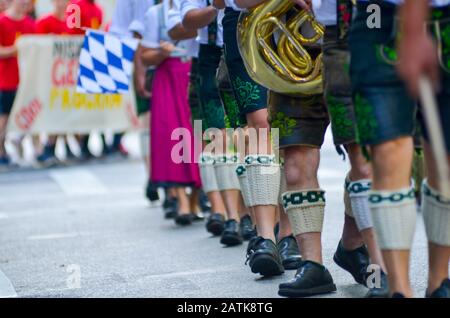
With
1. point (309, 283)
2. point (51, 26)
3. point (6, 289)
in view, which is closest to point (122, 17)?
point (6, 289)

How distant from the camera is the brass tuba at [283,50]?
221 inches

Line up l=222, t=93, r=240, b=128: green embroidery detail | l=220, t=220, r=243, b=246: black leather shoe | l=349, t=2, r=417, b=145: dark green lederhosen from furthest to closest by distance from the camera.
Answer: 1. l=220, t=220, r=243, b=246: black leather shoe
2. l=222, t=93, r=240, b=128: green embroidery detail
3. l=349, t=2, r=417, b=145: dark green lederhosen

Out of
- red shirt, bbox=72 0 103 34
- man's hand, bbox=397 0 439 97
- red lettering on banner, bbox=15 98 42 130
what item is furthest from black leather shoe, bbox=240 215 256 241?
red lettering on banner, bbox=15 98 42 130

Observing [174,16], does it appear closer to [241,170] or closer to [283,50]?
[241,170]

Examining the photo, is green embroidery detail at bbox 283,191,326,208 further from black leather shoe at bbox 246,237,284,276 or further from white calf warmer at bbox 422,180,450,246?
white calf warmer at bbox 422,180,450,246

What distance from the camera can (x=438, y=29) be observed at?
4559mm

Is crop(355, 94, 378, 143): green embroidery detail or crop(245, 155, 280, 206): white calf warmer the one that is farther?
crop(245, 155, 280, 206): white calf warmer

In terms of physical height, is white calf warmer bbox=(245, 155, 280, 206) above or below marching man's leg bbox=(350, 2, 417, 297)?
below

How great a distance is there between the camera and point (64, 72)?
1564 centimetres

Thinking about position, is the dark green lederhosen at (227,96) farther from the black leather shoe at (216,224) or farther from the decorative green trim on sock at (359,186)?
the decorative green trim on sock at (359,186)

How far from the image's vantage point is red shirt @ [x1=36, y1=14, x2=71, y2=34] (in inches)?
607

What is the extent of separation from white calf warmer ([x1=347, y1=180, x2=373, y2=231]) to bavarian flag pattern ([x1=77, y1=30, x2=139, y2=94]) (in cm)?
419

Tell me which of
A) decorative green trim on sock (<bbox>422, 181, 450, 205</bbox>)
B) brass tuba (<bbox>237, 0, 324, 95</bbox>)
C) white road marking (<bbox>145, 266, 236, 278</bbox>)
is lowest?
white road marking (<bbox>145, 266, 236, 278</bbox>)

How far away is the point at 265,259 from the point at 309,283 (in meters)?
0.60
